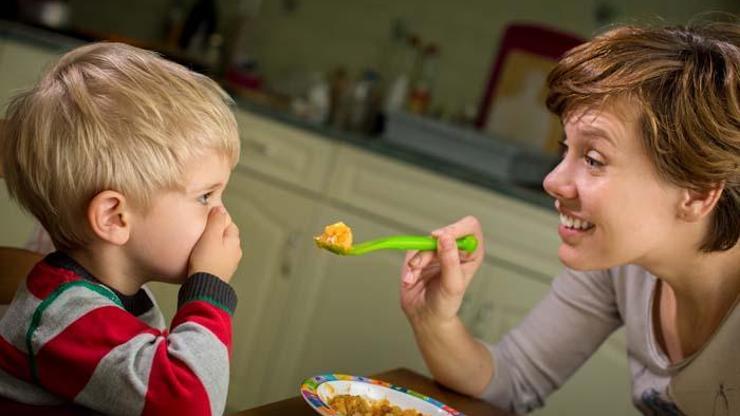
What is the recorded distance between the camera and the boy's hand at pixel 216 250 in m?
0.97

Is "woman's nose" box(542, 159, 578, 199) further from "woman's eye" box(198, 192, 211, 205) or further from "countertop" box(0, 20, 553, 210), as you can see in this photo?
"countertop" box(0, 20, 553, 210)

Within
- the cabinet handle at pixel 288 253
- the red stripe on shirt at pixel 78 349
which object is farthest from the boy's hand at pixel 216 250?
the cabinet handle at pixel 288 253

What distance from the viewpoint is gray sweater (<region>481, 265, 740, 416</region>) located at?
1.38 meters

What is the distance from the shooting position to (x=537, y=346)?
1522 mm

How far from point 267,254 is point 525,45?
1.00 m

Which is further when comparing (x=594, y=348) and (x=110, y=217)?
(x=594, y=348)

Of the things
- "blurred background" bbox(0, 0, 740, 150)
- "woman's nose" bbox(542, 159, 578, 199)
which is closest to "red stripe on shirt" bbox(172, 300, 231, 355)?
"woman's nose" bbox(542, 159, 578, 199)

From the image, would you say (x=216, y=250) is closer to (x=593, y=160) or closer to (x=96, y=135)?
(x=96, y=135)

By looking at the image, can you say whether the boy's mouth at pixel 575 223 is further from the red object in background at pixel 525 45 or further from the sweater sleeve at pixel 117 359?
the red object in background at pixel 525 45

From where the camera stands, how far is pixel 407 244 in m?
1.22

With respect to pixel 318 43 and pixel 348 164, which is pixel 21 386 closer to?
pixel 348 164

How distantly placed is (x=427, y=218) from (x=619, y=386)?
587 mm

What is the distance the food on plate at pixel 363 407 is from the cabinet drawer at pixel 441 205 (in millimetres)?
1333

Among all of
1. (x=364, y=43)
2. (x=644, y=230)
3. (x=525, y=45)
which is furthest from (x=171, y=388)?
(x=364, y=43)
